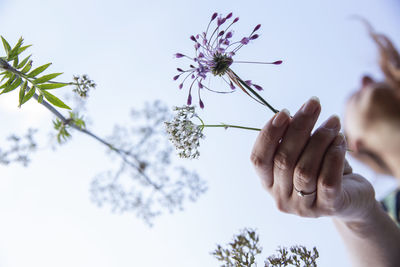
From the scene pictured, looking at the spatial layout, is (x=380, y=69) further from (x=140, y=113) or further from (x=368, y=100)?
(x=140, y=113)

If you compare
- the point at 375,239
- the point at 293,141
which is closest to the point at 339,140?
the point at 293,141

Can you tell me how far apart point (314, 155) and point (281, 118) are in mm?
125

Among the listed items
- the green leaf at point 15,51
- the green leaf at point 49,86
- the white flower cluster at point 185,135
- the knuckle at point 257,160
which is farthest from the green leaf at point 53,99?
the knuckle at point 257,160

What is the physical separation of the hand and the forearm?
0.88 feet

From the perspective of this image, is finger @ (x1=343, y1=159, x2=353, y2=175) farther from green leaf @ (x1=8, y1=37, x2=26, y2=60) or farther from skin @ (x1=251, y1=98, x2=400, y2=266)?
green leaf @ (x1=8, y1=37, x2=26, y2=60)

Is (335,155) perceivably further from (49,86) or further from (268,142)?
(49,86)

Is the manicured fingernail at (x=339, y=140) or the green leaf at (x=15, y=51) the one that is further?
the green leaf at (x=15, y=51)

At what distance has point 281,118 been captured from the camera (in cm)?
59

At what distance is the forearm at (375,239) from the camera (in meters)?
0.94

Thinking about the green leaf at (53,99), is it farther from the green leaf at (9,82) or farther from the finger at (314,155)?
the finger at (314,155)

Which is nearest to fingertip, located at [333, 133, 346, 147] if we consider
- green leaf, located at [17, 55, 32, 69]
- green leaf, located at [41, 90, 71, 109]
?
green leaf, located at [41, 90, 71, 109]

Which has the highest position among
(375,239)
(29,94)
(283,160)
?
(29,94)

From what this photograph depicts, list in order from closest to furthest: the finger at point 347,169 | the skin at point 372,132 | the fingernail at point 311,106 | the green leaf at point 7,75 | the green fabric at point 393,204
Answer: the skin at point 372,132 → the fingernail at point 311,106 → the green leaf at point 7,75 → the finger at point 347,169 → the green fabric at point 393,204

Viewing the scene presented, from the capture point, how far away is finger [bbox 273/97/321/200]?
59 centimetres
